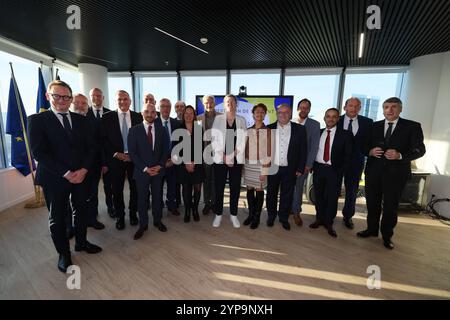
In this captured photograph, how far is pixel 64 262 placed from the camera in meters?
2.14

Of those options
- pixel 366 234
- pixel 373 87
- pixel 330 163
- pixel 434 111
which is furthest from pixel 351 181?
pixel 373 87

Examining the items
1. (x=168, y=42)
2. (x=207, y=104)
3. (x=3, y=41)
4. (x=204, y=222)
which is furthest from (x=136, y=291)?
(x=3, y=41)

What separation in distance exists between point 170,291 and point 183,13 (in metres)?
3.20

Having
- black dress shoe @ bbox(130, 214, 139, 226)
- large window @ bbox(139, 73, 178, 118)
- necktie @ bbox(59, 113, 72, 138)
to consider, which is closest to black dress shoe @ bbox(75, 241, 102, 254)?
black dress shoe @ bbox(130, 214, 139, 226)

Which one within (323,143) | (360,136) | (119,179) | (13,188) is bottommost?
(13,188)

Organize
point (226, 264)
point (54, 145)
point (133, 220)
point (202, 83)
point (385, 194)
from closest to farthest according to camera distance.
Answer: point (54, 145), point (226, 264), point (385, 194), point (133, 220), point (202, 83)

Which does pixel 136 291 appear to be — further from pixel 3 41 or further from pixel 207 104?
pixel 3 41

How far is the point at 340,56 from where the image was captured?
4457 mm

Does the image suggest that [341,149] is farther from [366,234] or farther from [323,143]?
[366,234]

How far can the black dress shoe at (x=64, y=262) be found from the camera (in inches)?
83.7

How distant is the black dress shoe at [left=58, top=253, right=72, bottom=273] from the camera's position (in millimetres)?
2127

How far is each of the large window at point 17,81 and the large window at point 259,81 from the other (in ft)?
14.5

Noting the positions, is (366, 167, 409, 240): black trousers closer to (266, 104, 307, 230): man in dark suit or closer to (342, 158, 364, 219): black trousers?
(342, 158, 364, 219): black trousers

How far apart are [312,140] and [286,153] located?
1.59ft
